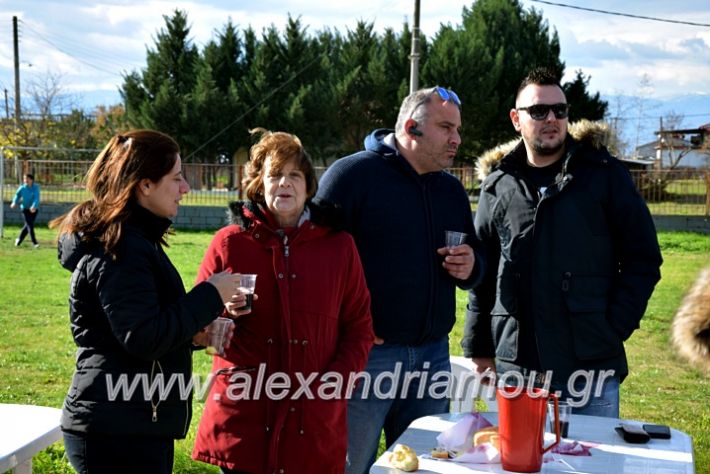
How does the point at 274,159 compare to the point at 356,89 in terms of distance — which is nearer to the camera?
the point at 274,159

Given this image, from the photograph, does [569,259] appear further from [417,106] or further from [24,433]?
[24,433]

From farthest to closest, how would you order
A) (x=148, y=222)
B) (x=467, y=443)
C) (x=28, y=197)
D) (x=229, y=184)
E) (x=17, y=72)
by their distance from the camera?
(x=17, y=72), (x=229, y=184), (x=28, y=197), (x=148, y=222), (x=467, y=443)

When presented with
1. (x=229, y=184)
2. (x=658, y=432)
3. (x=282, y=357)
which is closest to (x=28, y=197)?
(x=229, y=184)

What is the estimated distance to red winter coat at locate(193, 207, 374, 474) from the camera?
3.05 m

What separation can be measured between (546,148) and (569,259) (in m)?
0.50

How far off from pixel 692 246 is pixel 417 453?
18930mm

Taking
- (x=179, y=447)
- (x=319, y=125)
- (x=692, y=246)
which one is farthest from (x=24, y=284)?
(x=319, y=125)

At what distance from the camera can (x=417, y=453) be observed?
272 centimetres

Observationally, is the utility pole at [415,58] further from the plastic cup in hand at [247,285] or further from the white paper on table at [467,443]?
the white paper on table at [467,443]

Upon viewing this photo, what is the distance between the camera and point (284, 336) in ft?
10.1

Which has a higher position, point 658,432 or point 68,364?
point 658,432

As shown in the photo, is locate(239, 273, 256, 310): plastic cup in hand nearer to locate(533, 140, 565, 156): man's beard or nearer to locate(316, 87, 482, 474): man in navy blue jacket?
locate(316, 87, 482, 474): man in navy blue jacket

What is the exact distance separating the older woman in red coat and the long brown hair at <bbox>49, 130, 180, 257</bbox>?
1.57 ft

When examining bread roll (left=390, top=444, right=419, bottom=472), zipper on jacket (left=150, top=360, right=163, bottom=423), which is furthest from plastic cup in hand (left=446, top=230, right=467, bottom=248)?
zipper on jacket (left=150, top=360, right=163, bottom=423)
